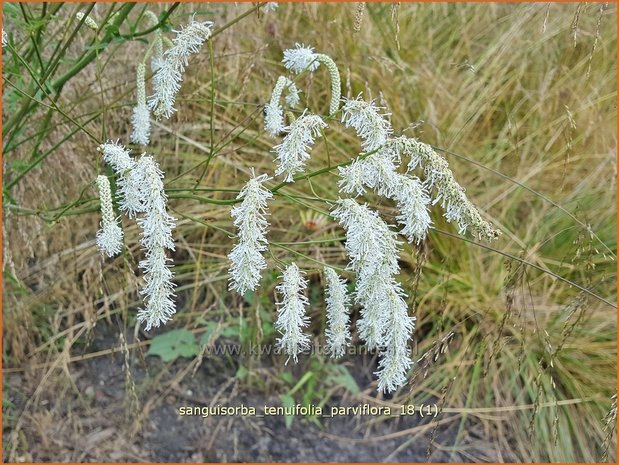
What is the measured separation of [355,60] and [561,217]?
0.93m

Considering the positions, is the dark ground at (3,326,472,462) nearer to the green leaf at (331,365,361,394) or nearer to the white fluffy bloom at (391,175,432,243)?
the green leaf at (331,365,361,394)

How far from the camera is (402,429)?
7.23ft

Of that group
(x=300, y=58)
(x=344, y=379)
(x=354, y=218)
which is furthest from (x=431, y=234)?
(x=354, y=218)

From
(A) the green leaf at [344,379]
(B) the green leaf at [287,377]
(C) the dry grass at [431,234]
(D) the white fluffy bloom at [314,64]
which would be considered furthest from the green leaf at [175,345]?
(D) the white fluffy bloom at [314,64]

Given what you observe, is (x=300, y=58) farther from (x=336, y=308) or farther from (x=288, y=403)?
(x=288, y=403)

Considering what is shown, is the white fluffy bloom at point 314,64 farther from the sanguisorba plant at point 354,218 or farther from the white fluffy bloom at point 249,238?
the white fluffy bloom at point 249,238

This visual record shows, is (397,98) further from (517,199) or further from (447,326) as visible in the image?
(447,326)

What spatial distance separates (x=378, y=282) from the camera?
0.95 metres

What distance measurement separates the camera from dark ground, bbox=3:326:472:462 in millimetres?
2023

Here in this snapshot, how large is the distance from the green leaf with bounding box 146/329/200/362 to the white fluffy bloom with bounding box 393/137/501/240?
123cm

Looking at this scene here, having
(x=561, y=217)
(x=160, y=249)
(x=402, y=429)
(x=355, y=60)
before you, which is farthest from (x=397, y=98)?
(x=160, y=249)

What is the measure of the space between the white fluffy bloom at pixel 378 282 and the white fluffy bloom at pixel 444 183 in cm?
9

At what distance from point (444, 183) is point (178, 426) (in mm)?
1430

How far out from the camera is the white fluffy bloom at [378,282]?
3.01 feet
